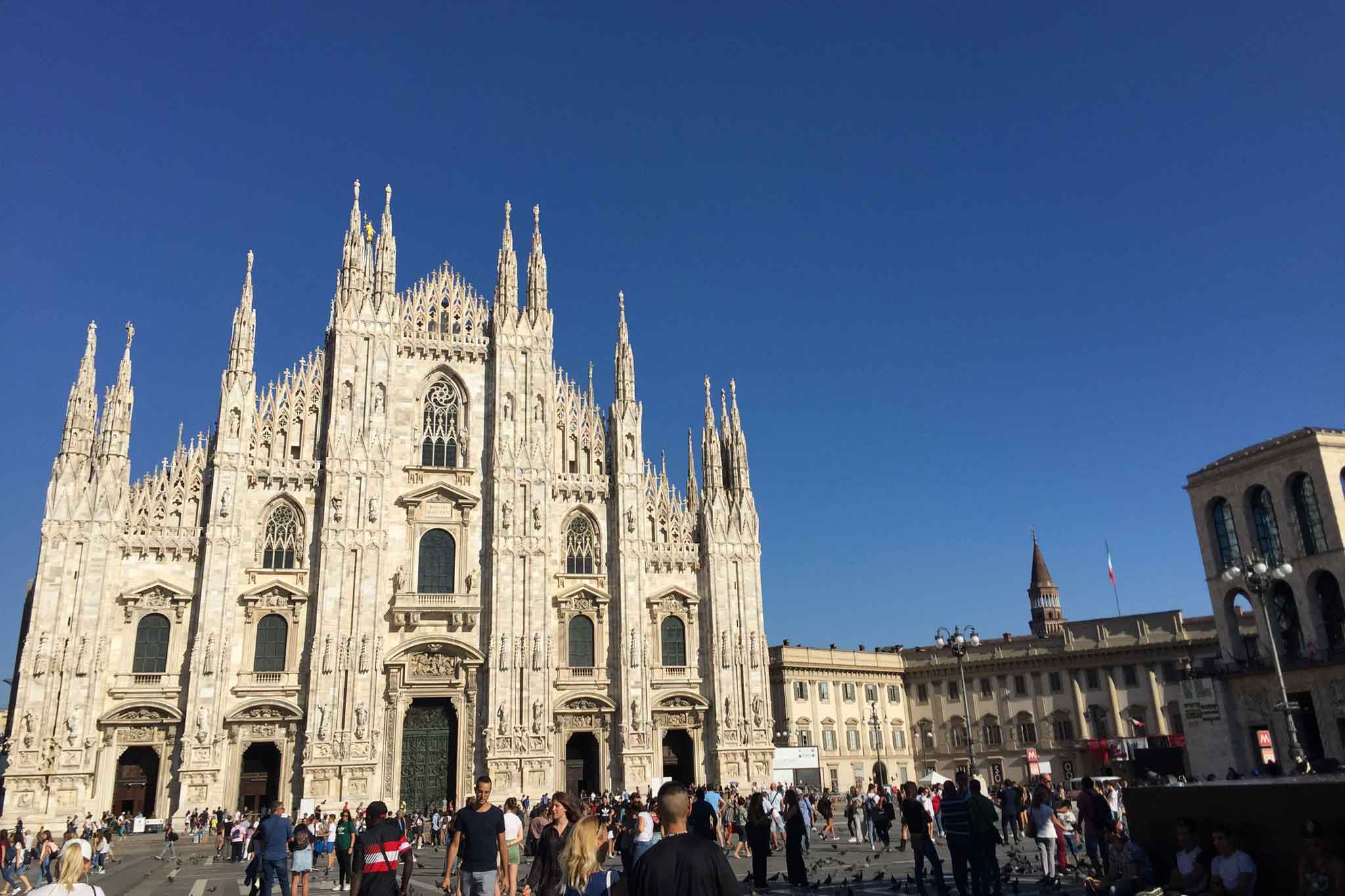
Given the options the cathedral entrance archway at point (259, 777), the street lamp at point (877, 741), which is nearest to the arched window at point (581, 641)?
the cathedral entrance archway at point (259, 777)

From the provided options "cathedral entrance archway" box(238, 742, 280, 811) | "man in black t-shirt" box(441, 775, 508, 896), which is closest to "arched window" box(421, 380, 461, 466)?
"cathedral entrance archway" box(238, 742, 280, 811)

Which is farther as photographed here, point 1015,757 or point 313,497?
point 1015,757

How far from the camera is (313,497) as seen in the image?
3962 centimetres

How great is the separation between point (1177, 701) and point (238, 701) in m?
52.1

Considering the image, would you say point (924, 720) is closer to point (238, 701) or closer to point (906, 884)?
point (238, 701)

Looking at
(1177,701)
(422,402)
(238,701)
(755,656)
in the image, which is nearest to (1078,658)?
(1177,701)

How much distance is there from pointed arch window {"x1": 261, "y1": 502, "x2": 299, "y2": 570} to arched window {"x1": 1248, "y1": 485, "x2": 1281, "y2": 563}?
43.3 m

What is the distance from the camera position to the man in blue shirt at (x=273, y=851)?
13.8m

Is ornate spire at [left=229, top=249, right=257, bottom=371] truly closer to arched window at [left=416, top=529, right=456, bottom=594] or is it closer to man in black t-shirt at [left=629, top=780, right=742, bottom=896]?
arched window at [left=416, top=529, right=456, bottom=594]

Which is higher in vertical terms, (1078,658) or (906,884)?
(1078,658)

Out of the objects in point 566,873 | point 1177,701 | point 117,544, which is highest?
point 117,544

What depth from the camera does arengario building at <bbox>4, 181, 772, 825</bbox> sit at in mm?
35312

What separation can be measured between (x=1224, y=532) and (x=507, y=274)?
37386mm

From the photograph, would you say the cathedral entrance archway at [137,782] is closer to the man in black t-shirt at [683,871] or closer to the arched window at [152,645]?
the arched window at [152,645]
